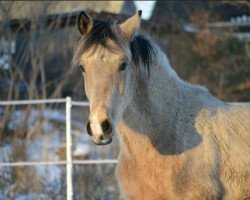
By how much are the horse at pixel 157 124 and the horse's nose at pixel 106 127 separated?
163 mm

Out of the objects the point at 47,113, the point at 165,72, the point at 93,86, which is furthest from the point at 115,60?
the point at 47,113

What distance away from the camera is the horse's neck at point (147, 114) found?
4.27 metres

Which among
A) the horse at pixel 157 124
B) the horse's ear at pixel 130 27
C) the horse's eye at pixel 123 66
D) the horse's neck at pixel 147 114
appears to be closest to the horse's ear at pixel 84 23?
the horse at pixel 157 124

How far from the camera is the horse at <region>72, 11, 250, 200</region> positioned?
12.9 feet

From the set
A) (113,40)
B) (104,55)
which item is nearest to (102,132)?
(104,55)

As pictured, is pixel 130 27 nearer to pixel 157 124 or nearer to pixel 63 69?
pixel 157 124

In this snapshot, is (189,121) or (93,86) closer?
A: (93,86)

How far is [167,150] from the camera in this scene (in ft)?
13.8

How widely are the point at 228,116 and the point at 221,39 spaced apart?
9.44 m

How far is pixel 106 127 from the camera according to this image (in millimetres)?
3611

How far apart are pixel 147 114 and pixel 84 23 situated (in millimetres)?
851

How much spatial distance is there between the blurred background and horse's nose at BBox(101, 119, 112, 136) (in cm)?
420

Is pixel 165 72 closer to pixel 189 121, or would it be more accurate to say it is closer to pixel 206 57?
pixel 189 121

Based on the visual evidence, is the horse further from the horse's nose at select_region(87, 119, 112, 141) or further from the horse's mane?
the horse's nose at select_region(87, 119, 112, 141)
